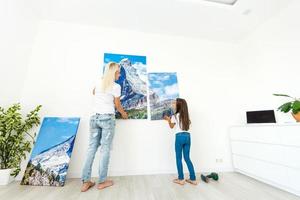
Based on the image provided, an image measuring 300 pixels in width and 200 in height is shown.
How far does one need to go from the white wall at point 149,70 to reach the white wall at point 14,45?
5.1 inches

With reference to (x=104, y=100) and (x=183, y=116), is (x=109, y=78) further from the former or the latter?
(x=183, y=116)

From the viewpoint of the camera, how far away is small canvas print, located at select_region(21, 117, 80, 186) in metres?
1.92

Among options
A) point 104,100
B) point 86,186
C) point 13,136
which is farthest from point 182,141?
point 13,136

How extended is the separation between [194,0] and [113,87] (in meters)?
1.83

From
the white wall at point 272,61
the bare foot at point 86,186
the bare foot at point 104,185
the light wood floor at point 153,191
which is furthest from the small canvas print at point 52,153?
the white wall at point 272,61

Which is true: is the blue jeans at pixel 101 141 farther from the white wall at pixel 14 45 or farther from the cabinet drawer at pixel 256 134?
the cabinet drawer at pixel 256 134

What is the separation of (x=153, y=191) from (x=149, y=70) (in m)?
1.94

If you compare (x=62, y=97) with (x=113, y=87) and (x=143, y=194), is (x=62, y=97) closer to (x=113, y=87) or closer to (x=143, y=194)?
(x=113, y=87)

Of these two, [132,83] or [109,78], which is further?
[132,83]

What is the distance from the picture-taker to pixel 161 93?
8.94 ft

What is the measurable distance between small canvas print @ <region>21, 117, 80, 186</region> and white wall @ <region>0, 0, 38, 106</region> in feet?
2.04

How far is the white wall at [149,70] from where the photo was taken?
239 cm

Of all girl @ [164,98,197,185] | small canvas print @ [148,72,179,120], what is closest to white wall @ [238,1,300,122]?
small canvas print @ [148,72,179,120]

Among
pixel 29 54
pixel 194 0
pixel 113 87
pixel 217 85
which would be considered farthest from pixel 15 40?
pixel 217 85
